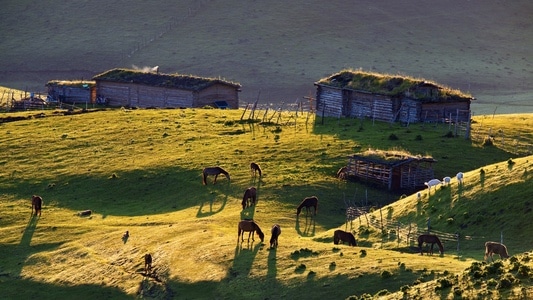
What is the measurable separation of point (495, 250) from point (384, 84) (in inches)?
1666

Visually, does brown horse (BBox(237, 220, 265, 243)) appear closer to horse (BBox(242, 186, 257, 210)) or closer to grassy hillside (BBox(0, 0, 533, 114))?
horse (BBox(242, 186, 257, 210))

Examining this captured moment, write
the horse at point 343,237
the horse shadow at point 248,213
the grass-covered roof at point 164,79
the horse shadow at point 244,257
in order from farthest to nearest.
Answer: the grass-covered roof at point 164,79, the horse shadow at point 248,213, the horse at point 343,237, the horse shadow at point 244,257

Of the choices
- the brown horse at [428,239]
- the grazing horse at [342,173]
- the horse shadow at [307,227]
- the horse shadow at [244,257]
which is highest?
the grazing horse at [342,173]

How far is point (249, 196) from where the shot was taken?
6103 centimetres

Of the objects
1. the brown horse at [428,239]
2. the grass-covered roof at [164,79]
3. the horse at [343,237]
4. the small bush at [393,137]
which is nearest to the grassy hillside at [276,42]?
the grass-covered roof at [164,79]

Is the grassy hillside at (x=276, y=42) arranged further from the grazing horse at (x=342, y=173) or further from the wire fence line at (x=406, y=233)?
the wire fence line at (x=406, y=233)

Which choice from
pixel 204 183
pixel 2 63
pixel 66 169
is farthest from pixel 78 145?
pixel 2 63

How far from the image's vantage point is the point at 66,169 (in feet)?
235

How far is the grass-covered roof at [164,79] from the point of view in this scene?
329 ft

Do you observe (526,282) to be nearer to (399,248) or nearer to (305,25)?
(399,248)

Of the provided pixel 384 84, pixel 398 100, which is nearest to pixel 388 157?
pixel 398 100

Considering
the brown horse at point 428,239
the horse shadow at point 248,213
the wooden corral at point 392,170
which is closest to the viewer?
the brown horse at point 428,239

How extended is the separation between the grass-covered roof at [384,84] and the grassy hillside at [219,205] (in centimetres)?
339

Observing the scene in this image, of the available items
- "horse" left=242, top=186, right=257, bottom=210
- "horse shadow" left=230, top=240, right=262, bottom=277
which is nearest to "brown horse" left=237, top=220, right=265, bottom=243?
"horse shadow" left=230, top=240, right=262, bottom=277
